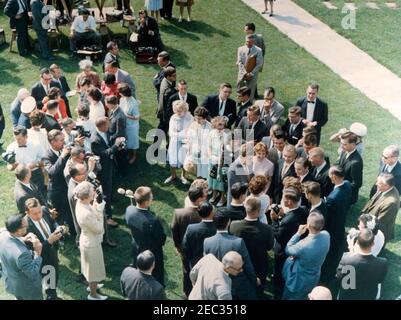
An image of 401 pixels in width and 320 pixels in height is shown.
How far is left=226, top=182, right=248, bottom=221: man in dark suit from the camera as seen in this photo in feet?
24.3

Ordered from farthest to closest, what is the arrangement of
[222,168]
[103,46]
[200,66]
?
[103,46] → [200,66] → [222,168]

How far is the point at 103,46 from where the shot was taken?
15.6 m

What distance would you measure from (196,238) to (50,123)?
12.7 ft

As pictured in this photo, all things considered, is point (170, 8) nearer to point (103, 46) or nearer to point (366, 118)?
point (103, 46)

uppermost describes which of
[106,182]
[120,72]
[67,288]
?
[120,72]

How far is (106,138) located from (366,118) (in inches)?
232

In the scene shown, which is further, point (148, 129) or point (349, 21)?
point (349, 21)

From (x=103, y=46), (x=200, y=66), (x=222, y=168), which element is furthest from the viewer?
(x=103, y=46)

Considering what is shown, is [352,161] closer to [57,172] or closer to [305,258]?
[305,258]

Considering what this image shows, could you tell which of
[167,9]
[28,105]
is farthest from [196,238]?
[167,9]

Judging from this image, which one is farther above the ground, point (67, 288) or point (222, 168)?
point (222, 168)

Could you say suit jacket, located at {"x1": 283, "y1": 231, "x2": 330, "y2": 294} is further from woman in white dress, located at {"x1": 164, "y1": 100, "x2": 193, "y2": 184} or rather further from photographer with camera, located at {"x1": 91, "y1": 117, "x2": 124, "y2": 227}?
woman in white dress, located at {"x1": 164, "y1": 100, "x2": 193, "y2": 184}
